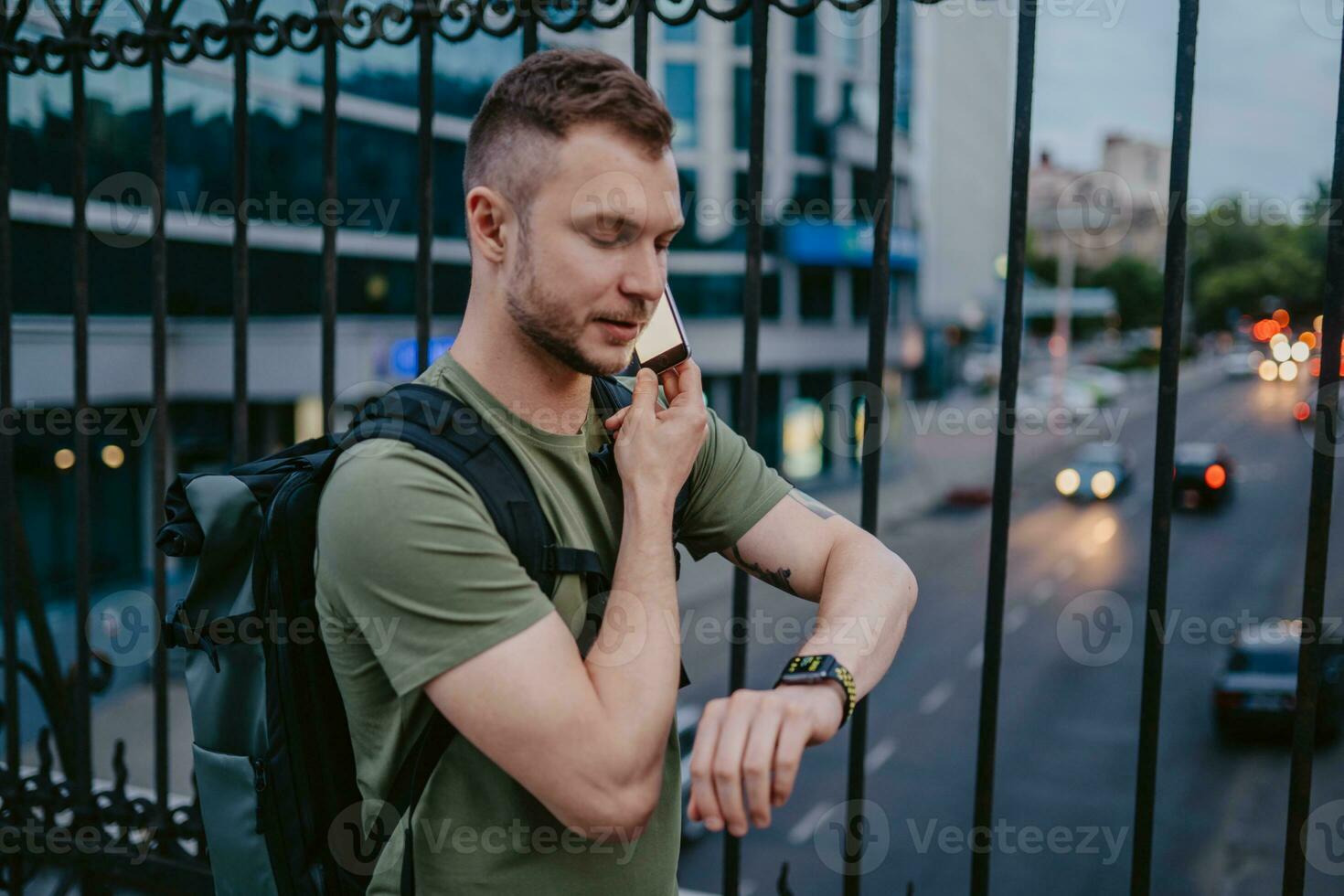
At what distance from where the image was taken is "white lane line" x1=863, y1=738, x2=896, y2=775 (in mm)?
12734

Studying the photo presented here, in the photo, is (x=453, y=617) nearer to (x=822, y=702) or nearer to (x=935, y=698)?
(x=822, y=702)

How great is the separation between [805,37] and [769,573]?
94.1 ft

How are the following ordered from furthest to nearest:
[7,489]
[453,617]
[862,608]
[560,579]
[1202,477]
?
1. [1202,477]
2. [7,489]
3. [862,608]
4. [560,579]
5. [453,617]

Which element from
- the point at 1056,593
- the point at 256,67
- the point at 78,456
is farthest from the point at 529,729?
the point at 1056,593

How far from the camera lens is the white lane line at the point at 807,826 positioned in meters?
10.8

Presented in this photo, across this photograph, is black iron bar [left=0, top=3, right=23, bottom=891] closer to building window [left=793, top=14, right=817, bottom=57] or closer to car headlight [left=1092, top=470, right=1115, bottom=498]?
building window [left=793, top=14, right=817, bottom=57]

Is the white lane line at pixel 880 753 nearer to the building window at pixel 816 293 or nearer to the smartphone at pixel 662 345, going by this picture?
the smartphone at pixel 662 345

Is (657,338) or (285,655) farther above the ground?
(657,338)

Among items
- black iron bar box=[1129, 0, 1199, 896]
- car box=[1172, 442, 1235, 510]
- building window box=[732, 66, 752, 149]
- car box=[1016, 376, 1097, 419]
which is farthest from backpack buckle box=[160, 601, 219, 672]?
car box=[1016, 376, 1097, 419]

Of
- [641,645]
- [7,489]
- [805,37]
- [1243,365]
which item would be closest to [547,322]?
[641,645]

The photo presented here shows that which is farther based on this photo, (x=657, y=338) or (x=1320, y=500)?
(x=1320, y=500)

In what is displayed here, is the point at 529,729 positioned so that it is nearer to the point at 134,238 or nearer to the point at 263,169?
the point at 134,238

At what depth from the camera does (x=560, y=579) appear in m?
1.77

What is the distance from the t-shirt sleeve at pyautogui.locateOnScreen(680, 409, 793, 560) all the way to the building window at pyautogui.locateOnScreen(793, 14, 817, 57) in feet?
92.2
